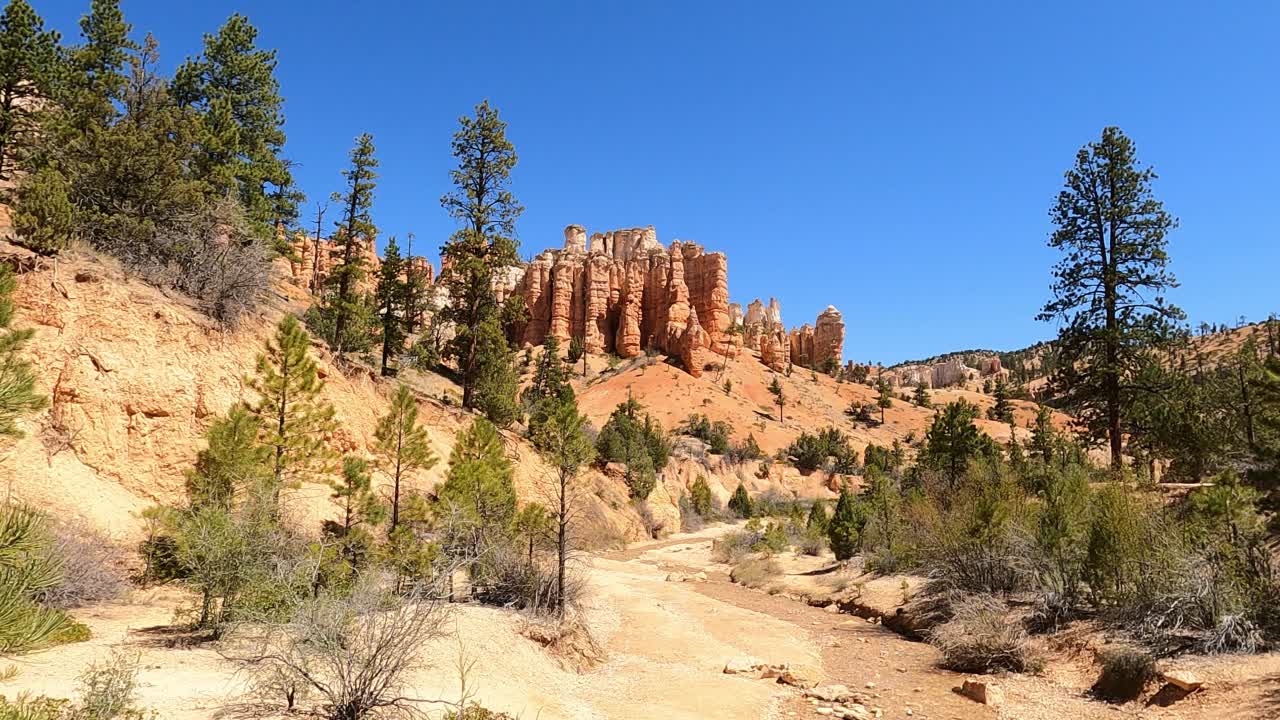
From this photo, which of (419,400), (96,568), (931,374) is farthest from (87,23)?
(931,374)

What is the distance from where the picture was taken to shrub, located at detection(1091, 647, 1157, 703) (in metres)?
10.5

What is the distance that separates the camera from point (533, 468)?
1283 inches

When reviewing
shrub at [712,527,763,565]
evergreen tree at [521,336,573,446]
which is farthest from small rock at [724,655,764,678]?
evergreen tree at [521,336,573,446]

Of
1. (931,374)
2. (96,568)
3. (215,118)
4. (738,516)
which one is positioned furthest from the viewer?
(931,374)

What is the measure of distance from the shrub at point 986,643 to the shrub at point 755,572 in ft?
40.6

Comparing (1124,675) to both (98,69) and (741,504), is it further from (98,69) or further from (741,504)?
(741,504)

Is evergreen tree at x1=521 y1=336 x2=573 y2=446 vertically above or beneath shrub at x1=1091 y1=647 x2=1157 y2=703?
→ above

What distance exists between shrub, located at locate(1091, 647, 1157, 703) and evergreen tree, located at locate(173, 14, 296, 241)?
29.8 meters

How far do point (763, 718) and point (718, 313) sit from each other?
7906 centimetres

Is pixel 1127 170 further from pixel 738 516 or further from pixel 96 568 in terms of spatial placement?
pixel 738 516

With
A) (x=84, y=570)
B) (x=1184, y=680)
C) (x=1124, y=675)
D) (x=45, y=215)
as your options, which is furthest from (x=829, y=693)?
(x=45, y=215)

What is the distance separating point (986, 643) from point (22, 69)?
35.3 metres

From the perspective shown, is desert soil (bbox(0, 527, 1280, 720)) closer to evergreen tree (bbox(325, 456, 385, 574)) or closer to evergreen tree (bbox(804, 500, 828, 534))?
evergreen tree (bbox(325, 456, 385, 574))

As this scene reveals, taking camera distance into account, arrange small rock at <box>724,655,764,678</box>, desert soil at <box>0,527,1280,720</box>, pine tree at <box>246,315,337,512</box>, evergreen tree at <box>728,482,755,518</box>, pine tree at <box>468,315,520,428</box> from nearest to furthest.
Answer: desert soil at <box>0,527,1280,720</box> < small rock at <box>724,655,764,678</box> < pine tree at <box>246,315,337,512</box> < pine tree at <box>468,315,520,428</box> < evergreen tree at <box>728,482,755,518</box>
